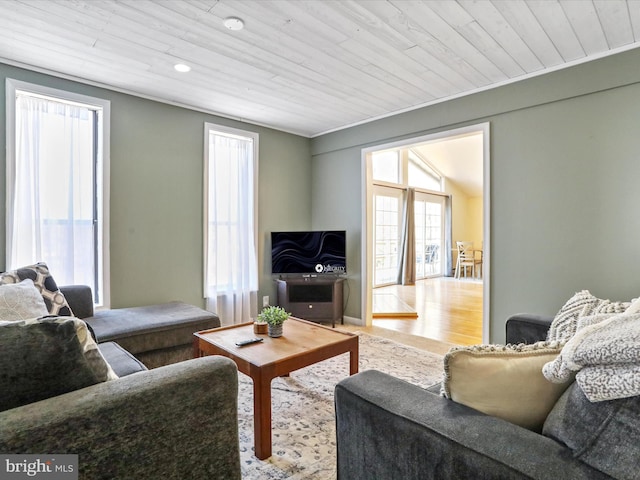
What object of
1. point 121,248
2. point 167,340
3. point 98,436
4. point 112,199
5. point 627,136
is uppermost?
point 627,136

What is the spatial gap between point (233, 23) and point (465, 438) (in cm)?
247

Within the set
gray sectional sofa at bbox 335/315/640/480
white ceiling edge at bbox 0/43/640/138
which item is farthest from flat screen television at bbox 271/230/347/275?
gray sectional sofa at bbox 335/315/640/480

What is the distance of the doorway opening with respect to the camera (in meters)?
4.38

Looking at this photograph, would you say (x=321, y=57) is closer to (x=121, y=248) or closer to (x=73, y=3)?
(x=73, y=3)

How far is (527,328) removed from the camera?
2.06m

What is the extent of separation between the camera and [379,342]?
3.67 metres

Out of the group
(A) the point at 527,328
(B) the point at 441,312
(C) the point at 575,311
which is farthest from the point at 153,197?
(B) the point at 441,312

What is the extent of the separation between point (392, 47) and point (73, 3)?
2.01 metres

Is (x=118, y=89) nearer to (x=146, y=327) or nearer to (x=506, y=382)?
(x=146, y=327)

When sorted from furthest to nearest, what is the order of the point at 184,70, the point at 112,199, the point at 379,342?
1. the point at 379,342
2. the point at 112,199
3. the point at 184,70

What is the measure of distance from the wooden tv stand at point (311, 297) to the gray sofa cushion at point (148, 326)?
1359mm

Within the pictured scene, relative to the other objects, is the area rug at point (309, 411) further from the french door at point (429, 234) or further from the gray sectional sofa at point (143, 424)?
the french door at point (429, 234)

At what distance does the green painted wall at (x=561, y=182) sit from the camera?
2.59 metres

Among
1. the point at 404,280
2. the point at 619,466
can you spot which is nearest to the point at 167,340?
the point at 619,466
